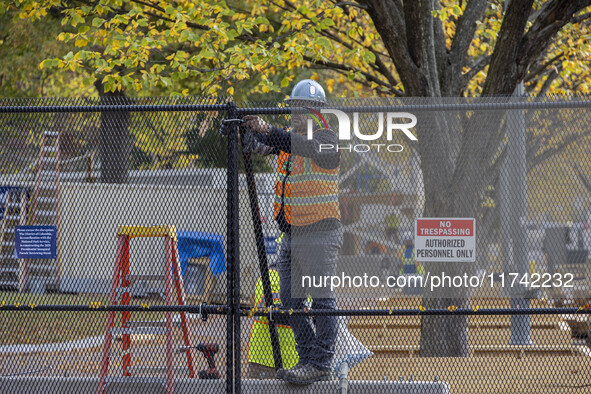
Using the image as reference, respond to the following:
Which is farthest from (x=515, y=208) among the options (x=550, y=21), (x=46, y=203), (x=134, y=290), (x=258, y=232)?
(x=46, y=203)

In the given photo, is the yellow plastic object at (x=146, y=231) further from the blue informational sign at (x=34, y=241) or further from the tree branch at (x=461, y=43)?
the tree branch at (x=461, y=43)

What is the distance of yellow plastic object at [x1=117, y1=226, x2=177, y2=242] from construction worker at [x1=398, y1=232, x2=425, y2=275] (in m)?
1.68

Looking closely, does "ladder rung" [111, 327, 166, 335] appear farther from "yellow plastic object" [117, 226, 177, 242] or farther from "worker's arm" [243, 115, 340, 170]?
"worker's arm" [243, 115, 340, 170]

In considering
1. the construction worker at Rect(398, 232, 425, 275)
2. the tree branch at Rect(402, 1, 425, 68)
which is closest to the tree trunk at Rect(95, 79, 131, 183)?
the construction worker at Rect(398, 232, 425, 275)

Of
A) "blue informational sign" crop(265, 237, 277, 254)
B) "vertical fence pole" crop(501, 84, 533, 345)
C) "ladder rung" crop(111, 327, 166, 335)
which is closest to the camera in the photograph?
"vertical fence pole" crop(501, 84, 533, 345)

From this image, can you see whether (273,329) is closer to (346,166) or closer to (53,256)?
(346,166)

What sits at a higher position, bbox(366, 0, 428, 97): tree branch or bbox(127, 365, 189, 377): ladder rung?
bbox(366, 0, 428, 97): tree branch

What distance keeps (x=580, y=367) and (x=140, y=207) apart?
12.0 feet

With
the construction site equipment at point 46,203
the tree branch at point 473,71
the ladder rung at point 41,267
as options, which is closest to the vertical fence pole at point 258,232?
the construction site equipment at point 46,203

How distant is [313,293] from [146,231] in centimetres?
131

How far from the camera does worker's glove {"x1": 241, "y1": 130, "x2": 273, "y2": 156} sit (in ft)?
17.9

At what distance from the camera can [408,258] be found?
17.5ft

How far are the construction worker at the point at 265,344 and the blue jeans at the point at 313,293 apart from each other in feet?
0.91

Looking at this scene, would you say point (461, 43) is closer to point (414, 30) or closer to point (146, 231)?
point (414, 30)
